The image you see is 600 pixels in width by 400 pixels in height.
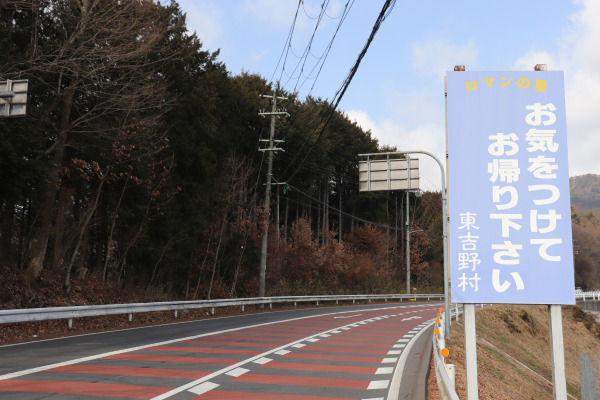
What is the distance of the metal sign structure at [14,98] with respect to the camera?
13.9 m

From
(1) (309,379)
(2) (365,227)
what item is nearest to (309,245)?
(2) (365,227)

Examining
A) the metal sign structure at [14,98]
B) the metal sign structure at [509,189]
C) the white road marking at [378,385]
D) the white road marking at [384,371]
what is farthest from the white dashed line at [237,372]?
the metal sign structure at [14,98]

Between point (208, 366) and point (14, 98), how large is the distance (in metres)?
8.62

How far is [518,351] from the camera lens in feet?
102

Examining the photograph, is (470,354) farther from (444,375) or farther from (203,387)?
(203,387)

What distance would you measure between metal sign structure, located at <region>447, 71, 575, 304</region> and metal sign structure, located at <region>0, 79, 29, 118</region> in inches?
443

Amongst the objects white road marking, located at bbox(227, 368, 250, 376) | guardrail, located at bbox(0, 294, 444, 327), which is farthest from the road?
guardrail, located at bbox(0, 294, 444, 327)

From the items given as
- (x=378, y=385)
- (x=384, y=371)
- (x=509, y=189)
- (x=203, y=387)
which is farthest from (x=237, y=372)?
(x=509, y=189)

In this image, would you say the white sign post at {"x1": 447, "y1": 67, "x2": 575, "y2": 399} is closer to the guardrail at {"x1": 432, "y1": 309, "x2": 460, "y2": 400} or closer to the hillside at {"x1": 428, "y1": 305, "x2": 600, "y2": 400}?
the guardrail at {"x1": 432, "y1": 309, "x2": 460, "y2": 400}

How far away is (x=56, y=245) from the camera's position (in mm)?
22141

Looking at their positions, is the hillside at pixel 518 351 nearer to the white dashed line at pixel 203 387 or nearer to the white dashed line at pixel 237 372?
the white dashed line at pixel 237 372

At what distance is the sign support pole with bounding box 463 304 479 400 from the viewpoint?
283 inches

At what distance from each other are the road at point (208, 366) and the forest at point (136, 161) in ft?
24.0

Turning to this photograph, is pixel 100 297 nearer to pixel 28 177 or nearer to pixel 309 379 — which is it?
pixel 28 177
